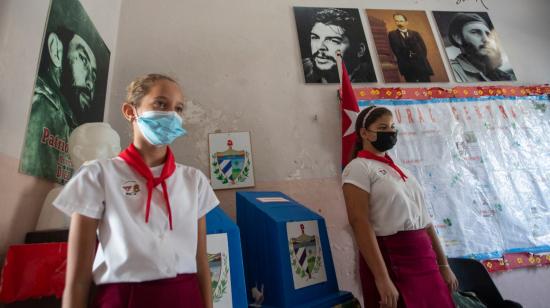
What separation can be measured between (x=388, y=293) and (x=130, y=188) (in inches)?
37.8

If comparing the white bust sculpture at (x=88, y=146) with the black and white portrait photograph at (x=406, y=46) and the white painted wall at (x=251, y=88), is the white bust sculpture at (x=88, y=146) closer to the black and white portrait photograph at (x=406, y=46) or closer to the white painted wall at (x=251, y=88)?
the white painted wall at (x=251, y=88)

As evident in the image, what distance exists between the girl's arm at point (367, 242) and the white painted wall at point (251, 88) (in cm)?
69

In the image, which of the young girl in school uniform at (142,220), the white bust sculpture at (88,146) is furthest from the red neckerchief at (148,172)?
the white bust sculpture at (88,146)

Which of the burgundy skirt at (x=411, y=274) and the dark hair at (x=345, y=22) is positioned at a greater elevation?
the dark hair at (x=345, y=22)

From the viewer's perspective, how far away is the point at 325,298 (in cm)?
127

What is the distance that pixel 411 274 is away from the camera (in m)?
1.11

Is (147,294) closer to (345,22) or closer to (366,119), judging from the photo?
(366,119)

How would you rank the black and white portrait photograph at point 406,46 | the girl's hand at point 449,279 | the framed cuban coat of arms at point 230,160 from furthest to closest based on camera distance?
the black and white portrait photograph at point 406,46 → the framed cuban coat of arms at point 230,160 → the girl's hand at point 449,279

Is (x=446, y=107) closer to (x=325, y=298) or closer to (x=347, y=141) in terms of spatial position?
(x=347, y=141)

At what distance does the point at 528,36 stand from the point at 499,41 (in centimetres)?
36

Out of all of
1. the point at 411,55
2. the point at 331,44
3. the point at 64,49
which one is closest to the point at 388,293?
the point at 64,49

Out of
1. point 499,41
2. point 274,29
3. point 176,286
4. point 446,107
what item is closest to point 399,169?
point 176,286

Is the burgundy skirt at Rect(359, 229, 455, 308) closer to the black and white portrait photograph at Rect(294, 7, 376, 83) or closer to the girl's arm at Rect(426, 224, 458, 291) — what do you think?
the girl's arm at Rect(426, 224, 458, 291)

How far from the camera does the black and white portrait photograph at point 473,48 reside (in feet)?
8.14
